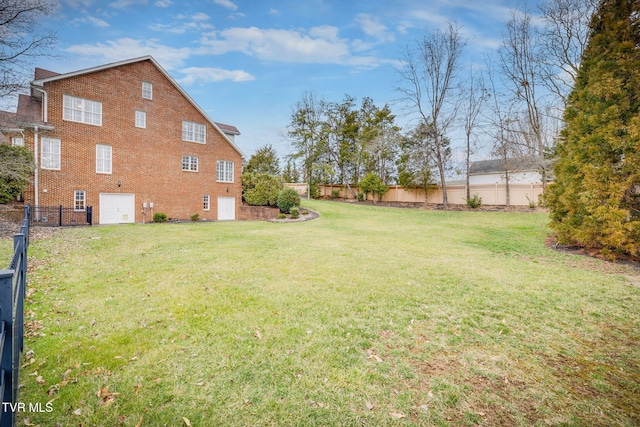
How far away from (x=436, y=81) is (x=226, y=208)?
20940 mm

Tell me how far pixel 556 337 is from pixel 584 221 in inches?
287

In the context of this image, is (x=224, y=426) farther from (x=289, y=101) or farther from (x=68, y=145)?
(x=289, y=101)

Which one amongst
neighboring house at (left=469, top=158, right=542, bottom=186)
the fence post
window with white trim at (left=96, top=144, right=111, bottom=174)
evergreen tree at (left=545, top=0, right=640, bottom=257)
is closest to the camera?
the fence post

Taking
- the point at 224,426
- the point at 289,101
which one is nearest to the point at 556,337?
the point at 224,426

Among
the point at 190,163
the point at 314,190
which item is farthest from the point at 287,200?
the point at 314,190

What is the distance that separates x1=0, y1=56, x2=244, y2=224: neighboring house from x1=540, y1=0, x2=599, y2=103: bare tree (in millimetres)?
22198

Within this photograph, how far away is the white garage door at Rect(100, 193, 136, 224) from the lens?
17062 mm

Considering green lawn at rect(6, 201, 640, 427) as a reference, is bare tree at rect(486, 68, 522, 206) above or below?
above

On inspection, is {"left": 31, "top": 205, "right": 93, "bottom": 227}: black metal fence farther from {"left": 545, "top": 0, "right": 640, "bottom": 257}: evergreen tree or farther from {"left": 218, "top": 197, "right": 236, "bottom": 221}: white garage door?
{"left": 545, "top": 0, "right": 640, "bottom": 257}: evergreen tree

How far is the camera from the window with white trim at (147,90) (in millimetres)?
18219

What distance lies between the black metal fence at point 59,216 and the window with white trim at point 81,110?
5137 mm

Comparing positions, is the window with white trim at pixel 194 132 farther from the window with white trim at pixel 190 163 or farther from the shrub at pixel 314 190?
the shrub at pixel 314 190

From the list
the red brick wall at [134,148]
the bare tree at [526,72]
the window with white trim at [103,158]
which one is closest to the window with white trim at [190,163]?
the red brick wall at [134,148]

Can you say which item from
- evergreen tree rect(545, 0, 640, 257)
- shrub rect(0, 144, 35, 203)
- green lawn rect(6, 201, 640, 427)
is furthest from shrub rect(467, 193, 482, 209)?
shrub rect(0, 144, 35, 203)
